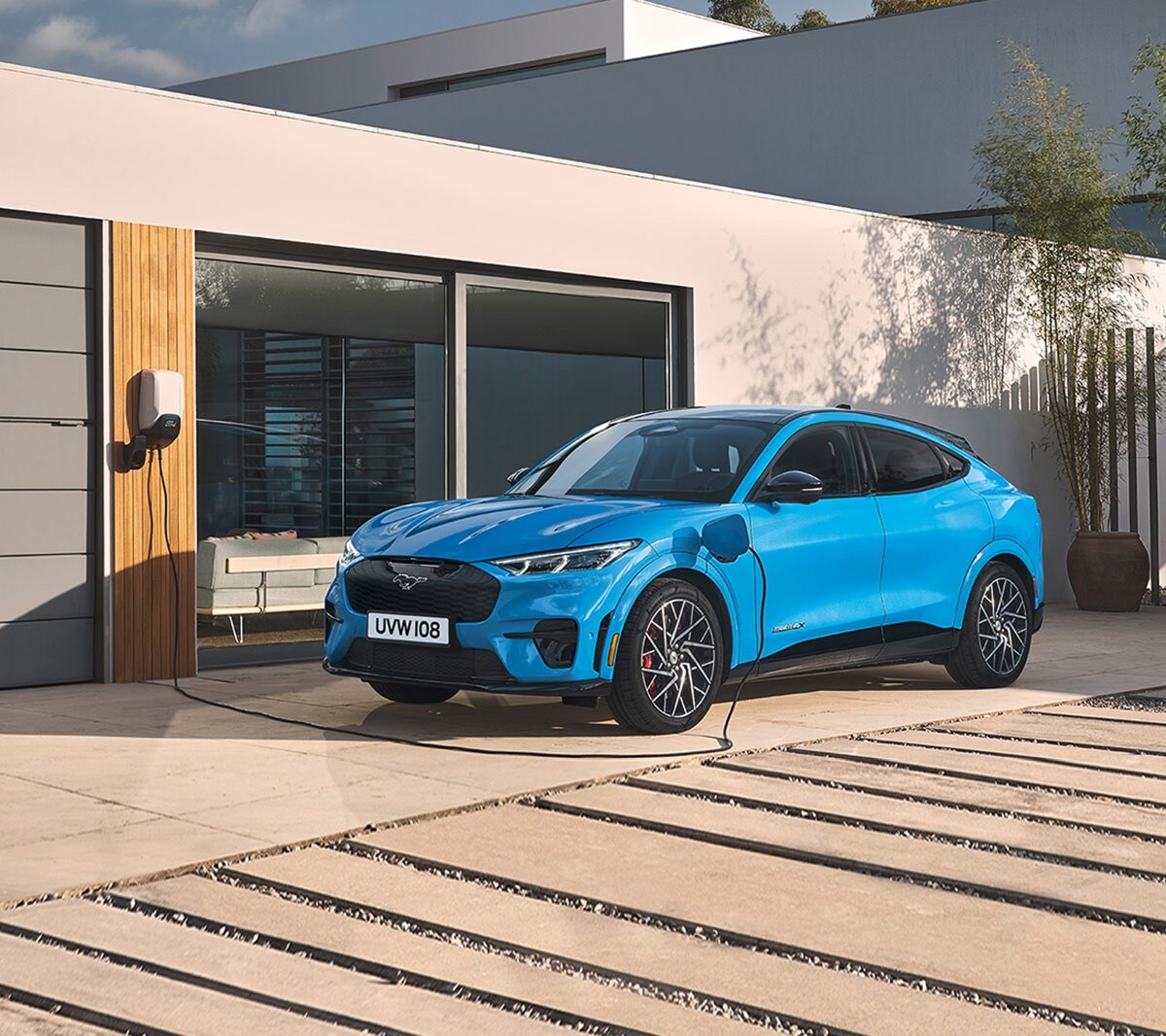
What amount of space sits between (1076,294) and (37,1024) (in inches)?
544

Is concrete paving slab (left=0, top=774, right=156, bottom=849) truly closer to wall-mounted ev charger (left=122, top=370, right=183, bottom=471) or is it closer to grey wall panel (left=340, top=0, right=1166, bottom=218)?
wall-mounted ev charger (left=122, top=370, right=183, bottom=471)

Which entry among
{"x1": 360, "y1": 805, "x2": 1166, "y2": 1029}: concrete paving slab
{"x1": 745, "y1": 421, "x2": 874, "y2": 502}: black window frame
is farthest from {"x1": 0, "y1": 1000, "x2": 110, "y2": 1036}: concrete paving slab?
{"x1": 745, "y1": 421, "x2": 874, "y2": 502}: black window frame

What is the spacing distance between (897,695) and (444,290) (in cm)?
448

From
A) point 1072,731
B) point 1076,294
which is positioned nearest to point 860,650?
point 1072,731

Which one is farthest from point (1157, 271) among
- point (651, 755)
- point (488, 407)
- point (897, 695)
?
point (651, 755)

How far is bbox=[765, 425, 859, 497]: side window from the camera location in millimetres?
7883

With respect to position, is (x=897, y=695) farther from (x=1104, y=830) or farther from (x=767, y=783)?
(x=1104, y=830)

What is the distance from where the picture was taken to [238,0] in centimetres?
7925

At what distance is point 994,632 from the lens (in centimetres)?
883

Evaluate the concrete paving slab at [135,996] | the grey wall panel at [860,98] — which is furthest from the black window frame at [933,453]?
the grey wall panel at [860,98]

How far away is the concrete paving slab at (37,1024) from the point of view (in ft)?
10.7

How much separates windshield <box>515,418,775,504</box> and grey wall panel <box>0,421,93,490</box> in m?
2.76

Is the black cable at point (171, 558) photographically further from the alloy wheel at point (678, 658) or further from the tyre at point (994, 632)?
the tyre at point (994, 632)

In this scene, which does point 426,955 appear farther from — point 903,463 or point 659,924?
point 903,463
